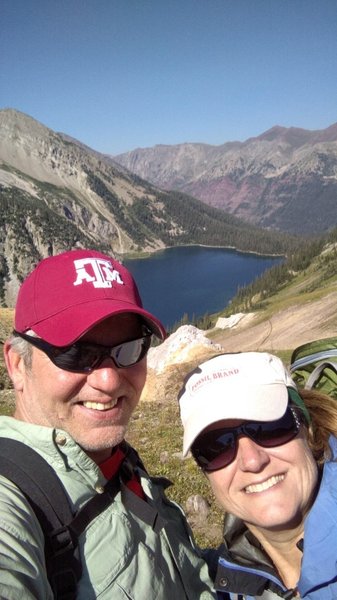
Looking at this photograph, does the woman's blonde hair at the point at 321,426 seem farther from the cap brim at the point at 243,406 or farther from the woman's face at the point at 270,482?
the cap brim at the point at 243,406

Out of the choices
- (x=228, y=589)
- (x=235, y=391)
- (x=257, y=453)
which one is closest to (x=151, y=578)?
(x=228, y=589)

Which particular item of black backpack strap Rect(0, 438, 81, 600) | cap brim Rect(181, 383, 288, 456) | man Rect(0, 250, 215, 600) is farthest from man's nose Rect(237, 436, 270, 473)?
black backpack strap Rect(0, 438, 81, 600)

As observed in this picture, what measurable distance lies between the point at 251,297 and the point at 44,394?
116 meters

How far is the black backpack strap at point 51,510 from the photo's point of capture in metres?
2.02

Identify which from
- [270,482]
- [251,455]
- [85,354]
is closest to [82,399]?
[85,354]

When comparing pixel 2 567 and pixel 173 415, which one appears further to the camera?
pixel 173 415

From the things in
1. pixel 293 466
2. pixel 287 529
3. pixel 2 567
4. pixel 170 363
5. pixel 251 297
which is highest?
pixel 2 567

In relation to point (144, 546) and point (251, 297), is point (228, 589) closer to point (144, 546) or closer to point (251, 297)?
point (144, 546)

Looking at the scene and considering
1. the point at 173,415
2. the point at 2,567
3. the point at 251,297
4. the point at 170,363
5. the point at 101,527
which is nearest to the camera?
the point at 2,567

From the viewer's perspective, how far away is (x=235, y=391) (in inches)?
108

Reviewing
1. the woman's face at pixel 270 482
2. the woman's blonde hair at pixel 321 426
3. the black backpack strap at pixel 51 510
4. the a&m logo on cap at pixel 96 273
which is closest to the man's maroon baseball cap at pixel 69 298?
the a&m logo on cap at pixel 96 273

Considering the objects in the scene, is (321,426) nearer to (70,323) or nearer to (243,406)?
(243,406)

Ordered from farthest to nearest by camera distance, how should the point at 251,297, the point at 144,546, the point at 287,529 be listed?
the point at 251,297
the point at 287,529
the point at 144,546

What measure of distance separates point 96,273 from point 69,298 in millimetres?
265
